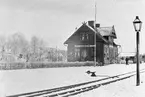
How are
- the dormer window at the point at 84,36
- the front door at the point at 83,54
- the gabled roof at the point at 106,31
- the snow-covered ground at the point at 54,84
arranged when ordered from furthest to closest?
the gabled roof at the point at 106,31
the dormer window at the point at 84,36
the front door at the point at 83,54
the snow-covered ground at the point at 54,84

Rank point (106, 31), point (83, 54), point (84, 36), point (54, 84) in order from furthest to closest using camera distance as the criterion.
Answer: point (106, 31) < point (84, 36) < point (83, 54) < point (54, 84)

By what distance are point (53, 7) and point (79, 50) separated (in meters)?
33.5

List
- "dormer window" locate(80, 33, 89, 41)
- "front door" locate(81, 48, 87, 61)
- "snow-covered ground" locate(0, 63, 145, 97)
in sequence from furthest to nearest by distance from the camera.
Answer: "dormer window" locate(80, 33, 89, 41) → "front door" locate(81, 48, 87, 61) → "snow-covered ground" locate(0, 63, 145, 97)

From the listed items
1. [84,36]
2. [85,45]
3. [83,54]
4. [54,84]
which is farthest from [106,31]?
[54,84]

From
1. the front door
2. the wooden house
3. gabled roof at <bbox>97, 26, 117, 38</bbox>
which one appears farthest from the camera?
gabled roof at <bbox>97, 26, 117, 38</bbox>

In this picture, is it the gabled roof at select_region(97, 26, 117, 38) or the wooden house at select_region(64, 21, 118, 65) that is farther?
the gabled roof at select_region(97, 26, 117, 38)

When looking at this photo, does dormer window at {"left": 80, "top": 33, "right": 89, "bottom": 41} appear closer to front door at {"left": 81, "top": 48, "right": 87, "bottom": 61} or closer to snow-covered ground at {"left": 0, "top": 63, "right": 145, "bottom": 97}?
front door at {"left": 81, "top": 48, "right": 87, "bottom": 61}

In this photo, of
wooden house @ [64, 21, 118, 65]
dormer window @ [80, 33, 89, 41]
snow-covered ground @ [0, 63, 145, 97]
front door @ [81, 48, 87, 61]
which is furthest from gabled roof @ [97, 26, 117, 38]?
snow-covered ground @ [0, 63, 145, 97]

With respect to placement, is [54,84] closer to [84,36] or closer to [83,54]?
[83,54]

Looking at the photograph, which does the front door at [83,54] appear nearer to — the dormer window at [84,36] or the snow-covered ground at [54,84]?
the dormer window at [84,36]

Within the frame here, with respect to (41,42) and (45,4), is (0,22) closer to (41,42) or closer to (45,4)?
(45,4)

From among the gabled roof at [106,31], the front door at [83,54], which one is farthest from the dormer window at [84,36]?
the gabled roof at [106,31]

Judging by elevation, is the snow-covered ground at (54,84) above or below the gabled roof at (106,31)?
below

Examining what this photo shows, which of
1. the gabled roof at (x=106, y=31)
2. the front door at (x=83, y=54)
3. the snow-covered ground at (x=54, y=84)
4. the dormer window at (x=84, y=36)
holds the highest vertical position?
the gabled roof at (x=106, y=31)
